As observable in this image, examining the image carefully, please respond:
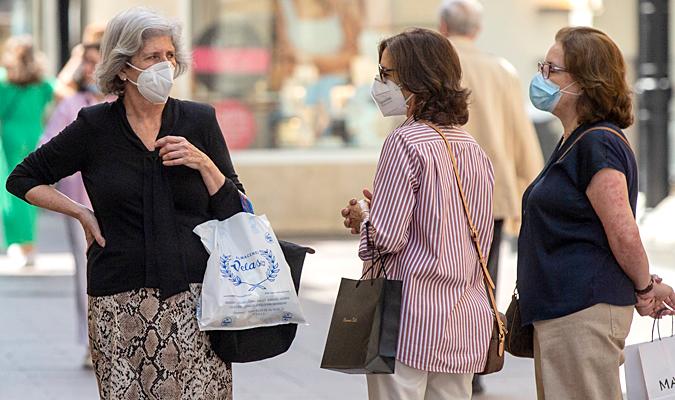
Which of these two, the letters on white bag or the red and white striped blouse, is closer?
the red and white striped blouse

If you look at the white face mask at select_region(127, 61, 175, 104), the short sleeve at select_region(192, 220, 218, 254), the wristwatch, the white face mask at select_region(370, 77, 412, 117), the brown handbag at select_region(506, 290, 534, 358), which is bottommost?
the brown handbag at select_region(506, 290, 534, 358)

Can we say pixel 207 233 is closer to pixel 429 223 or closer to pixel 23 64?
pixel 429 223

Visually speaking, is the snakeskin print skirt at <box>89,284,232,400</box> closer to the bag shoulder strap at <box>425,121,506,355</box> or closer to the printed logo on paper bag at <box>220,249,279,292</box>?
the printed logo on paper bag at <box>220,249,279,292</box>

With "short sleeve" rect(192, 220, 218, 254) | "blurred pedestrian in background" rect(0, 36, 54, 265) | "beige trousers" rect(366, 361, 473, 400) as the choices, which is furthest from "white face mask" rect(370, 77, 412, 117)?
"blurred pedestrian in background" rect(0, 36, 54, 265)

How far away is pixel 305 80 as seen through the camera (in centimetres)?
1396

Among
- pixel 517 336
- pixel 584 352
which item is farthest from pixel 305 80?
pixel 584 352

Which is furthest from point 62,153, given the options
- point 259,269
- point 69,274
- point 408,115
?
point 69,274

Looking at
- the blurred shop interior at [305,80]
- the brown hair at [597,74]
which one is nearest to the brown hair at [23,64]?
the blurred shop interior at [305,80]

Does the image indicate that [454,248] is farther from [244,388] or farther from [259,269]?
[244,388]

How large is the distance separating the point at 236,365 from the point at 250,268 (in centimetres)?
352

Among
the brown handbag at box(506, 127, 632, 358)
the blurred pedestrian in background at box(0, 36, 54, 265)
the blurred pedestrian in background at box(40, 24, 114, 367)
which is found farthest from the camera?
the blurred pedestrian in background at box(0, 36, 54, 265)

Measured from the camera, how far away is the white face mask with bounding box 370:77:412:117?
174 inches

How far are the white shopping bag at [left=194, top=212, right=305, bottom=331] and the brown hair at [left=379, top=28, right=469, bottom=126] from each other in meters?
0.65

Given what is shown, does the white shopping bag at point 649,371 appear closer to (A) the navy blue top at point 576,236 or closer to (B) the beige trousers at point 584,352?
(B) the beige trousers at point 584,352
